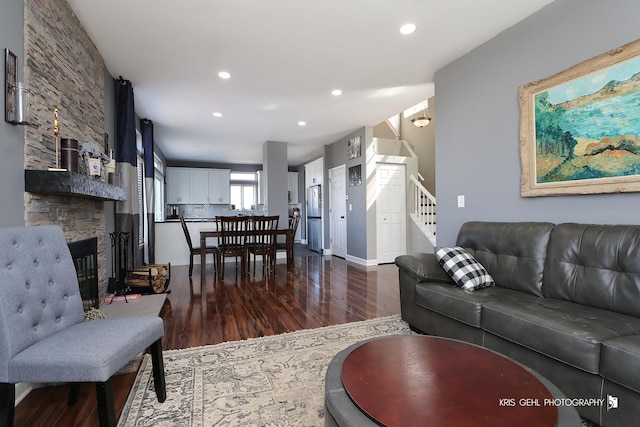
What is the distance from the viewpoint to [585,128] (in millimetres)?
2191

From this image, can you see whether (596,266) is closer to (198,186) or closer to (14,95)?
(14,95)

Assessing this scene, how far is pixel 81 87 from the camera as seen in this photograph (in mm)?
2684

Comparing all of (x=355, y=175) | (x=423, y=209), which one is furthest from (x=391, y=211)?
(x=355, y=175)

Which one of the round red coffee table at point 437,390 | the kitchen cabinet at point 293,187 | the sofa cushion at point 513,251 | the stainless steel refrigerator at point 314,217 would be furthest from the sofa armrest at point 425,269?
the kitchen cabinet at point 293,187

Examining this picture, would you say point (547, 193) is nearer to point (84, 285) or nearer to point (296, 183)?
point (84, 285)

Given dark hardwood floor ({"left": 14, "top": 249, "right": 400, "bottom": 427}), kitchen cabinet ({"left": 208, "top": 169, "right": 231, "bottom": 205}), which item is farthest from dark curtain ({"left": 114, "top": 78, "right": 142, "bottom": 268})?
kitchen cabinet ({"left": 208, "top": 169, "right": 231, "bottom": 205})

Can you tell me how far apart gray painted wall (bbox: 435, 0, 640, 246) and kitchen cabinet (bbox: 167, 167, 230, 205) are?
766cm

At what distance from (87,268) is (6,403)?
65.2 inches

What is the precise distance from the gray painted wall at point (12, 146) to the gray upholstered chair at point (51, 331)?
330 millimetres

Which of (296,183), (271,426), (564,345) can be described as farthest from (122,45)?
(296,183)

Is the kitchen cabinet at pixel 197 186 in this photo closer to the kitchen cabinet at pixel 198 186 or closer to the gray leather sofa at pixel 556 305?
the kitchen cabinet at pixel 198 186

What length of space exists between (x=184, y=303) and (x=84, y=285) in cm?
110

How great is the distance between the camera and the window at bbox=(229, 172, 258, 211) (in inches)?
408

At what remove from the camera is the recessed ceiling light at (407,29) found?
2.70m
